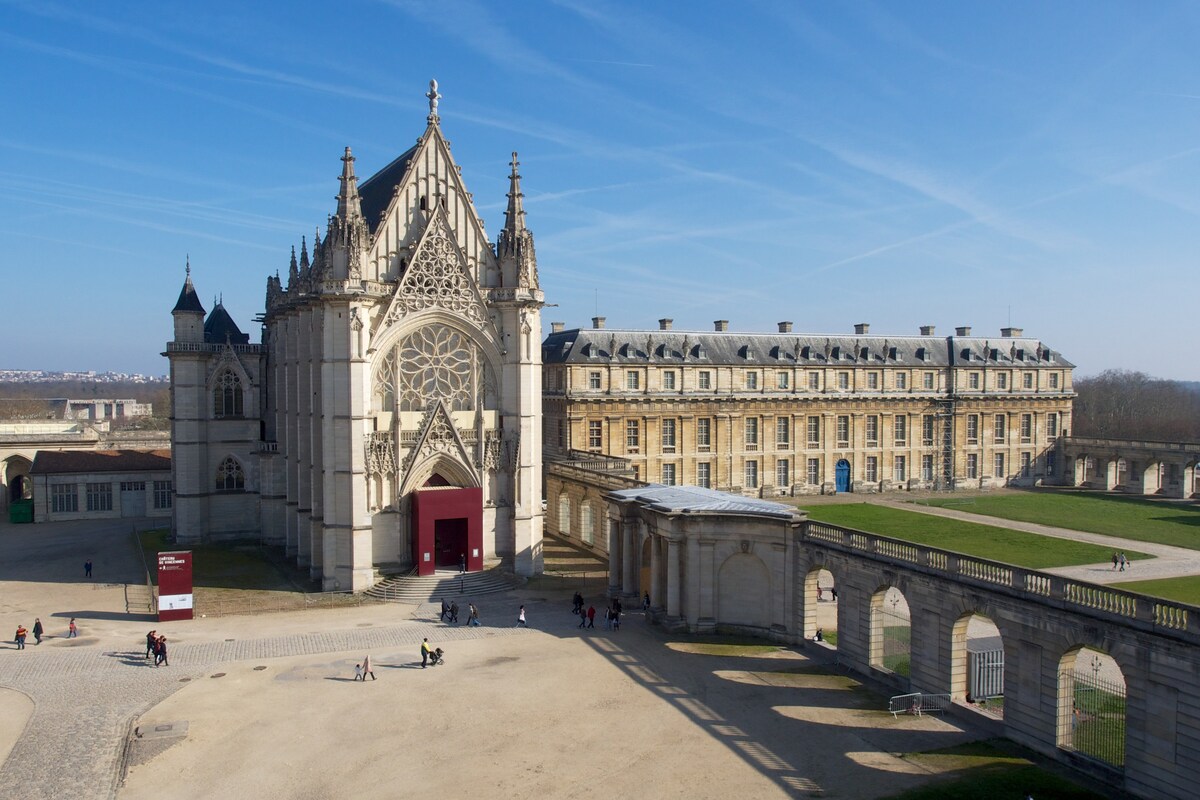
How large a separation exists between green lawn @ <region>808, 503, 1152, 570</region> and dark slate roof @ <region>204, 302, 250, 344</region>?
3738 centimetres

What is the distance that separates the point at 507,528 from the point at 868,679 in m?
20.5

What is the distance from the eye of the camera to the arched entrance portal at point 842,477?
2911 inches

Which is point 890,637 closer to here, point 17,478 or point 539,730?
point 539,730

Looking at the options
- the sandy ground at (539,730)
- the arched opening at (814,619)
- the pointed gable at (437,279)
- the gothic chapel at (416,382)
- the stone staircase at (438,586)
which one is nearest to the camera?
the sandy ground at (539,730)

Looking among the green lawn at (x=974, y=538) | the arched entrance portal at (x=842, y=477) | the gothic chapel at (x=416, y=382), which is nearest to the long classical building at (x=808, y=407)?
the arched entrance portal at (x=842, y=477)

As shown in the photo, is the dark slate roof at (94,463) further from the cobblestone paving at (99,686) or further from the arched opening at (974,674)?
the arched opening at (974,674)

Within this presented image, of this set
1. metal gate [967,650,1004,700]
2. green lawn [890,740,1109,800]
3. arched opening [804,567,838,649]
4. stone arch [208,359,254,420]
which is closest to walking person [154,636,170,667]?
arched opening [804,567,838,649]

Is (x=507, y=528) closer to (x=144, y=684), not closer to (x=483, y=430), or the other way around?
(x=483, y=430)

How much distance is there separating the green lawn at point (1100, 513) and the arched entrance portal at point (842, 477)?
24.2 ft

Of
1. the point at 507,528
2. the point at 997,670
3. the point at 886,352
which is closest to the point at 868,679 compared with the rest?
the point at 997,670

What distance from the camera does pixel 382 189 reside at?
4628 cm

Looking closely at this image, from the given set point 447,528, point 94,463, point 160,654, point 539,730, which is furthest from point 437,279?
point 94,463

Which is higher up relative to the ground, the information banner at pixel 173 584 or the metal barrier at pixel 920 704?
the information banner at pixel 173 584

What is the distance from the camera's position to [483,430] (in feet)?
145
